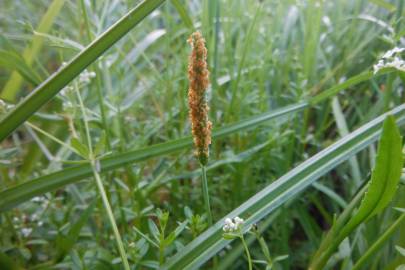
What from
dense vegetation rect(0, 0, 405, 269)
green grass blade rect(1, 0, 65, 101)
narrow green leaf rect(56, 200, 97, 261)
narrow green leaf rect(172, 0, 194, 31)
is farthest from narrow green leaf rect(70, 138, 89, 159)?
green grass blade rect(1, 0, 65, 101)

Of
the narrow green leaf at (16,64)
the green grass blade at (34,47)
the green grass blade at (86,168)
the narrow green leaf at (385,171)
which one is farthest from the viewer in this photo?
the green grass blade at (34,47)

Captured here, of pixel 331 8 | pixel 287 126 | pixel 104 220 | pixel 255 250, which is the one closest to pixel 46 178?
pixel 104 220

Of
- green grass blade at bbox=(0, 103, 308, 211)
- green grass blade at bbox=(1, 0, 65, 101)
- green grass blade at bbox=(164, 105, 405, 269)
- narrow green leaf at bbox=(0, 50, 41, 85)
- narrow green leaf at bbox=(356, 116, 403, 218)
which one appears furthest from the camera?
green grass blade at bbox=(1, 0, 65, 101)

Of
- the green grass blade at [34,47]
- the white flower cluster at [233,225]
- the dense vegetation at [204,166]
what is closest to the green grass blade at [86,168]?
the dense vegetation at [204,166]

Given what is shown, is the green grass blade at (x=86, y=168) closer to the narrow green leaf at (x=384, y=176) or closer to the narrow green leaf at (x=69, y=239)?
the narrow green leaf at (x=69, y=239)

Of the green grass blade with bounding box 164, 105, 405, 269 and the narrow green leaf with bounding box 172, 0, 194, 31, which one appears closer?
the green grass blade with bounding box 164, 105, 405, 269

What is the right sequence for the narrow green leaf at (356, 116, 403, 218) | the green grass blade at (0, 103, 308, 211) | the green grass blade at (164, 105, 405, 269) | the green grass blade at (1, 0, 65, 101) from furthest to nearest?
the green grass blade at (1, 0, 65, 101)
the green grass blade at (0, 103, 308, 211)
the green grass blade at (164, 105, 405, 269)
the narrow green leaf at (356, 116, 403, 218)

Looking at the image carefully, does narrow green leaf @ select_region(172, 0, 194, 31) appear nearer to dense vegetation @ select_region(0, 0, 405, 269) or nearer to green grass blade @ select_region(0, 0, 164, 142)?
dense vegetation @ select_region(0, 0, 405, 269)

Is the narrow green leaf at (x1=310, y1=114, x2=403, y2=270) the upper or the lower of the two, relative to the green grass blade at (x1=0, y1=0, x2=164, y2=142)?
lower
